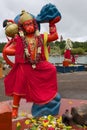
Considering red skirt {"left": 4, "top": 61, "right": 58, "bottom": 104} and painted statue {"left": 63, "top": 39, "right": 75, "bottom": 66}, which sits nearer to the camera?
red skirt {"left": 4, "top": 61, "right": 58, "bottom": 104}

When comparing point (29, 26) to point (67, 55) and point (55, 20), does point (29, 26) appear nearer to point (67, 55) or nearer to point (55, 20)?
point (55, 20)

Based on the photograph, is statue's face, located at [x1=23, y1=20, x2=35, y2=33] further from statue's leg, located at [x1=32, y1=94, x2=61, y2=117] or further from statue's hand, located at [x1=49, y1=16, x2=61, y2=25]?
statue's leg, located at [x1=32, y1=94, x2=61, y2=117]

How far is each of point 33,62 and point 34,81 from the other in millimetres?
316

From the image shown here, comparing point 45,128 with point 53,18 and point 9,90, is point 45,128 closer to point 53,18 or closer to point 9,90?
point 9,90

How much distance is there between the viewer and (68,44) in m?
17.9

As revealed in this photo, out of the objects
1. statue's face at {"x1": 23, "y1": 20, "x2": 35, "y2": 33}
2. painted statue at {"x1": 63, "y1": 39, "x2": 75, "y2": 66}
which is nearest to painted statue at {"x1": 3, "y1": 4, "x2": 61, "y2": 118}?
statue's face at {"x1": 23, "y1": 20, "x2": 35, "y2": 33}

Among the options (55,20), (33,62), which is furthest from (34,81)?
(55,20)

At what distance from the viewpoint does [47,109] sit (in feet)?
17.5

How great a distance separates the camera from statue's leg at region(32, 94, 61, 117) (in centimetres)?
531

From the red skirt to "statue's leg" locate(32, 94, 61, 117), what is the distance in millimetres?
95

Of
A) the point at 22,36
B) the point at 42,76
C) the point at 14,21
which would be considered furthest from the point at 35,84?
the point at 14,21

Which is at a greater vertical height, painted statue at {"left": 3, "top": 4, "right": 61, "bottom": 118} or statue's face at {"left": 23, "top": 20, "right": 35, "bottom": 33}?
statue's face at {"left": 23, "top": 20, "right": 35, "bottom": 33}

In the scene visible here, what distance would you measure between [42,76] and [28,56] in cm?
41

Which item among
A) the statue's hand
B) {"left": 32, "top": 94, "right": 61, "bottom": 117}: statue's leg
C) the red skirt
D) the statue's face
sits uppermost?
the statue's hand
